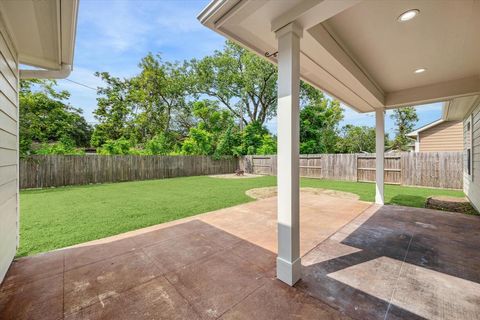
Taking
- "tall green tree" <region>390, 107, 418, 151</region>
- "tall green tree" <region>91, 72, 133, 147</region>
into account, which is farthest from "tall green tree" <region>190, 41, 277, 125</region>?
"tall green tree" <region>390, 107, 418, 151</region>

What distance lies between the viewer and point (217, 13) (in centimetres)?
179

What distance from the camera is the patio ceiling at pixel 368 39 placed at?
174 centimetres

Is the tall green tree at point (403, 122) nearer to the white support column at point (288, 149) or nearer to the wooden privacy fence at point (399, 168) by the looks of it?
the wooden privacy fence at point (399, 168)

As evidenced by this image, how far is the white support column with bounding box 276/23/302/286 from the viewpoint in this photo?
1.83m

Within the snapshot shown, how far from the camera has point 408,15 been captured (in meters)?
1.97

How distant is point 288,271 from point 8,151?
3171 millimetres

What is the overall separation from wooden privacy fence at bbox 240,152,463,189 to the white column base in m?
8.85

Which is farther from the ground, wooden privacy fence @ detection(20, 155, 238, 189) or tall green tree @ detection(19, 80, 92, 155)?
tall green tree @ detection(19, 80, 92, 155)

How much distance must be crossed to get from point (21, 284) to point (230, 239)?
7.14 feet

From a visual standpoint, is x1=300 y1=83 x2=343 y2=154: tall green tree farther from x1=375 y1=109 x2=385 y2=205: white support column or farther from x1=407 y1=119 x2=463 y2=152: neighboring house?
x1=375 y1=109 x2=385 y2=205: white support column

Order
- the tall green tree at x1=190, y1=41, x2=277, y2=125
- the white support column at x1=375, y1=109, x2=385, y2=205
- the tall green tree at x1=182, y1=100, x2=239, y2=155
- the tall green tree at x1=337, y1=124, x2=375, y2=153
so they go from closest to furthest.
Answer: the white support column at x1=375, y1=109, x2=385, y2=205 < the tall green tree at x1=182, y1=100, x2=239, y2=155 < the tall green tree at x1=190, y1=41, x2=277, y2=125 < the tall green tree at x1=337, y1=124, x2=375, y2=153

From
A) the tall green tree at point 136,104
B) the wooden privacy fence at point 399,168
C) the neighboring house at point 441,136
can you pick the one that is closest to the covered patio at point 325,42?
the wooden privacy fence at point 399,168

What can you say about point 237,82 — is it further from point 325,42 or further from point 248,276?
point 248,276

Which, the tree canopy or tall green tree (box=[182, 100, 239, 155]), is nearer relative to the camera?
the tree canopy
